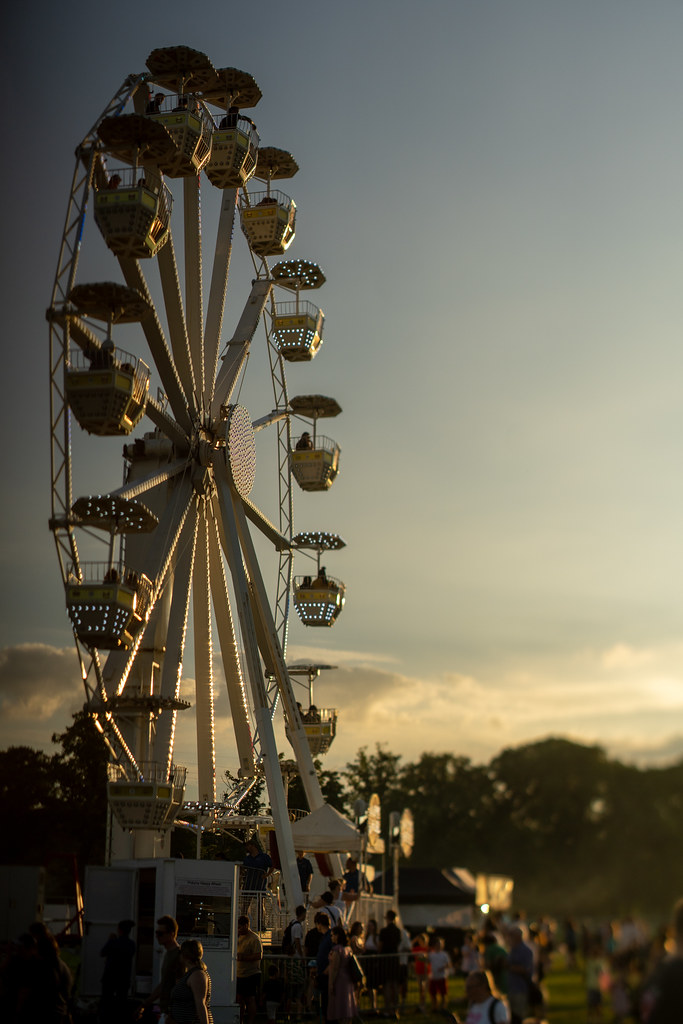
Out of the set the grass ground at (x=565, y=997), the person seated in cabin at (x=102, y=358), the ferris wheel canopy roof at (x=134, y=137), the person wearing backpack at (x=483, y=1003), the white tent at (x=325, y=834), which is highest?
the ferris wheel canopy roof at (x=134, y=137)

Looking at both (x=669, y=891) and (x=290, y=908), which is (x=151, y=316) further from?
(x=669, y=891)

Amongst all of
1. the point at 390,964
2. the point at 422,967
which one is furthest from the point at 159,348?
the point at 422,967

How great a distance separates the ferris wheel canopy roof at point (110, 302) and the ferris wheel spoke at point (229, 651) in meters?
7.03

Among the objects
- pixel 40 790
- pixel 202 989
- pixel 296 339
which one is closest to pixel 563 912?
pixel 202 989

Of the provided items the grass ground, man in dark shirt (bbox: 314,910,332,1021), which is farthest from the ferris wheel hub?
the grass ground

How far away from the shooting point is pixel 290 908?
68.9 feet

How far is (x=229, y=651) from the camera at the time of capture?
87.9ft

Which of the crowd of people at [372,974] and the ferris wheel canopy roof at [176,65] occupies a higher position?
the ferris wheel canopy roof at [176,65]

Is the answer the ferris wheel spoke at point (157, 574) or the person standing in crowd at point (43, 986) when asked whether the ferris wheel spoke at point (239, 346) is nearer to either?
Answer: the ferris wheel spoke at point (157, 574)

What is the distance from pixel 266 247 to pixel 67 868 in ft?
56.8

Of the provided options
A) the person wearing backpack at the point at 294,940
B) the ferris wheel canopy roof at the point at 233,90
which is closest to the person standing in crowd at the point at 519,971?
the person wearing backpack at the point at 294,940

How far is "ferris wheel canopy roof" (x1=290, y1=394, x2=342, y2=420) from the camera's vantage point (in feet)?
102

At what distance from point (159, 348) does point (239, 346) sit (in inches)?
229

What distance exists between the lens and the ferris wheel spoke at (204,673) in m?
25.8
